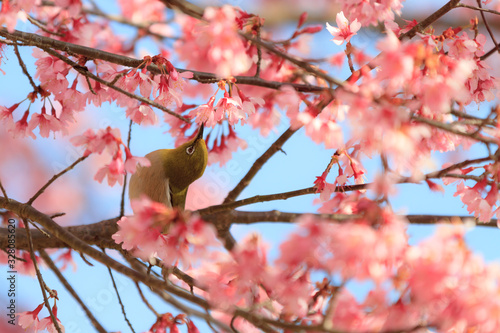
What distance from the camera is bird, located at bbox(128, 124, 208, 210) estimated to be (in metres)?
3.23

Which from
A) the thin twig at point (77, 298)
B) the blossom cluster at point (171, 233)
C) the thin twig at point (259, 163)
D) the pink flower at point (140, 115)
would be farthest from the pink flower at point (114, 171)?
the thin twig at point (259, 163)

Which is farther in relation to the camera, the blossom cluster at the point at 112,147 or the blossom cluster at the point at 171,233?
the blossom cluster at the point at 112,147

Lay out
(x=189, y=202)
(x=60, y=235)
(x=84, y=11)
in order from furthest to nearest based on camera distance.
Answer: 1. (x=189, y=202)
2. (x=84, y=11)
3. (x=60, y=235)

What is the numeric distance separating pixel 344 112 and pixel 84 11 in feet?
9.28

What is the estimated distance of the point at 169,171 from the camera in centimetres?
334

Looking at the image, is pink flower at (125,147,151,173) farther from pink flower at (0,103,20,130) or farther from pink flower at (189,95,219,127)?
pink flower at (0,103,20,130)

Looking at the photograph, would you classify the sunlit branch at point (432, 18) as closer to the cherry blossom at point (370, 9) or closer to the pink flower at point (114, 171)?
the cherry blossom at point (370, 9)

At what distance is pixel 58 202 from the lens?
6738 mm

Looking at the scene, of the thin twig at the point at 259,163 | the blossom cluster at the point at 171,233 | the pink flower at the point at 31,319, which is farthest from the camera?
the thin twig at the point at 259,163

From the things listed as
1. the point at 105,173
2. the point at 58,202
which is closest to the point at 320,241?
the point at 105,173

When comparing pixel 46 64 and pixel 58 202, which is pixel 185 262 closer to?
pixel 46 64

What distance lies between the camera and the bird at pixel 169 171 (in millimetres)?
3234

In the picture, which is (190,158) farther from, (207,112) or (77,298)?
(77,298)

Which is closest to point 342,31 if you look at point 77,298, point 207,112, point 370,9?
point 370,9
